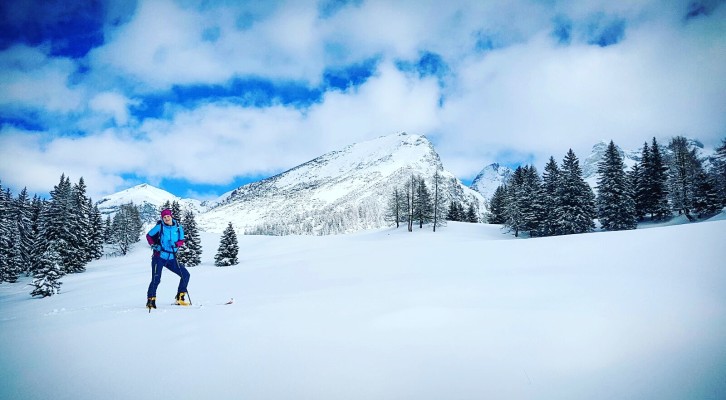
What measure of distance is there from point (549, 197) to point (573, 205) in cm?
282

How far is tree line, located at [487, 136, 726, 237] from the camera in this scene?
34.5 meters

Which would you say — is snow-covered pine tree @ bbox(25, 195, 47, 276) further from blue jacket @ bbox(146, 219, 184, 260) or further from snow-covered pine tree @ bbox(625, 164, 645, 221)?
snow-covered pine tree @ bbox(625, 164, 645, 221)

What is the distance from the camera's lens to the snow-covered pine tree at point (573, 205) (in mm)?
36125

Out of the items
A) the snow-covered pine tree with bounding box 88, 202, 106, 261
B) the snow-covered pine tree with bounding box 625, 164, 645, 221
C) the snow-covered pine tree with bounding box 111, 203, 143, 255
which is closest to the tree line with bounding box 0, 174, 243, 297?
the snow-covered pine tree with bounding box 88, 202, 106, 261

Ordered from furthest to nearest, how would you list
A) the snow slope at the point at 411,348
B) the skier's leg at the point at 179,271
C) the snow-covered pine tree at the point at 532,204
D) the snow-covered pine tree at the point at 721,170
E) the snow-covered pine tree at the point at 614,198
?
the snow-covered pine tree at the point at 532,204
the snow-covered pine tree at the point at 614,198
the snow-covered pine tree at the point at 721,170
the skier's leg at the point at 179,271
the snow slope at the point at 411,348

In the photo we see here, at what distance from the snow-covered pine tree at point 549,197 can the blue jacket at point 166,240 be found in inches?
1618

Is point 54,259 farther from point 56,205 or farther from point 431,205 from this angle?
point 431,205

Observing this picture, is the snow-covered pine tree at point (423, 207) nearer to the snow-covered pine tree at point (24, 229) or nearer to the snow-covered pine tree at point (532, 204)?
the snow-covered pine tree at point (532, 204)

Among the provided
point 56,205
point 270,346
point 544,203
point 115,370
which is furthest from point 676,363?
point 56,205

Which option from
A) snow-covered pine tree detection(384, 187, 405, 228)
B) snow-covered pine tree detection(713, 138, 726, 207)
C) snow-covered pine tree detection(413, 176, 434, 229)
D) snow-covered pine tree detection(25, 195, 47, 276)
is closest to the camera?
snow-covered pine tree detection(713, 138, 726, 207)

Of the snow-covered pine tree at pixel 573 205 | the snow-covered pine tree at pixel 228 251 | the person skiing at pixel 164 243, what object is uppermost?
the snow-covered pine tree at pixel 573 205

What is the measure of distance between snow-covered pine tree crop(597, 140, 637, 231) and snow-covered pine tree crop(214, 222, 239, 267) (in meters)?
46.2

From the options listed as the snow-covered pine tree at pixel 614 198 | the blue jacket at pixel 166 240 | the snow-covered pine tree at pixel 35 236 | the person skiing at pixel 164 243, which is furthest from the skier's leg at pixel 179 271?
the snow-covered pine tree at pixel 614 198

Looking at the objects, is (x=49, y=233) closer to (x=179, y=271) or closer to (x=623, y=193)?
(x=179, y=271)
